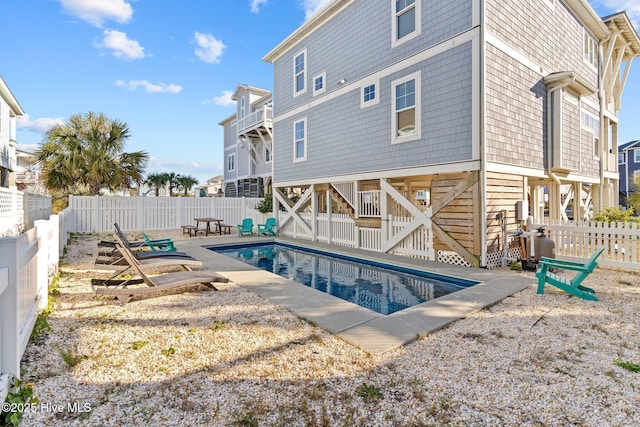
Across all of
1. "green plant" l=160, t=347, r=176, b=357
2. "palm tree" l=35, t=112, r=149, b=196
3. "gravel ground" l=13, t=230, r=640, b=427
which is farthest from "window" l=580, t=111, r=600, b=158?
"palm tree" l=35, t=112, r=149, b=196

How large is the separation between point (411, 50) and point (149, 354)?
31.4 ft

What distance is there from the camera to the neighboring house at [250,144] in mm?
21373

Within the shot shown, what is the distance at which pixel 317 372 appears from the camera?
9.71 feet

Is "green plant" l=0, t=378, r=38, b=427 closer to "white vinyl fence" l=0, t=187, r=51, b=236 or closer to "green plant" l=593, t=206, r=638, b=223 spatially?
"white vinyl fence" l=0, t=187, r=51, b=236

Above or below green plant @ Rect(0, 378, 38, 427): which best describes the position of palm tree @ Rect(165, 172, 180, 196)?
above

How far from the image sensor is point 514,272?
742 centimetres

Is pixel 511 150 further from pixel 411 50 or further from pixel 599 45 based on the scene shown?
pixel 599 45

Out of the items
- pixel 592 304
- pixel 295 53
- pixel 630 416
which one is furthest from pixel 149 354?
pixel 295 53

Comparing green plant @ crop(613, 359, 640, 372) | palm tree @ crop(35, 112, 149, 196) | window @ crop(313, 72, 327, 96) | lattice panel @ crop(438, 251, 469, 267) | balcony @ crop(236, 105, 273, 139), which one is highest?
balcony @ crop(236, 105, 273, 139)

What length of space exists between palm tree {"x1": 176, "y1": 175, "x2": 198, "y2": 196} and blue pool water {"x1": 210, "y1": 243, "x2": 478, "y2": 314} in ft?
99.8

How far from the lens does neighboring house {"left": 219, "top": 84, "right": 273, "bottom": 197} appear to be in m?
21.4

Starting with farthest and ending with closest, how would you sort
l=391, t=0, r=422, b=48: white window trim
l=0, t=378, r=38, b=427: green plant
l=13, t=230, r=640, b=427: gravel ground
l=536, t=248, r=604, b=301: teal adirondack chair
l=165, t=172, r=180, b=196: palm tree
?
l=165, t=172, r=180, b=196: palm tree → l=391, t=0, r=422, b=48: white window trim → l=536, t=248, r=604, b=301: teal adirondack chair → l=13, t=230, r=640, b=427: gravel ground → l=0, t=378, r=38, b=427: green plant

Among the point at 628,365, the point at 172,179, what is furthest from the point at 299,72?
the point at 172,179

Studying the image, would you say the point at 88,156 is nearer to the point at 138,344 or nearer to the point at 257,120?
the point at 257,120
